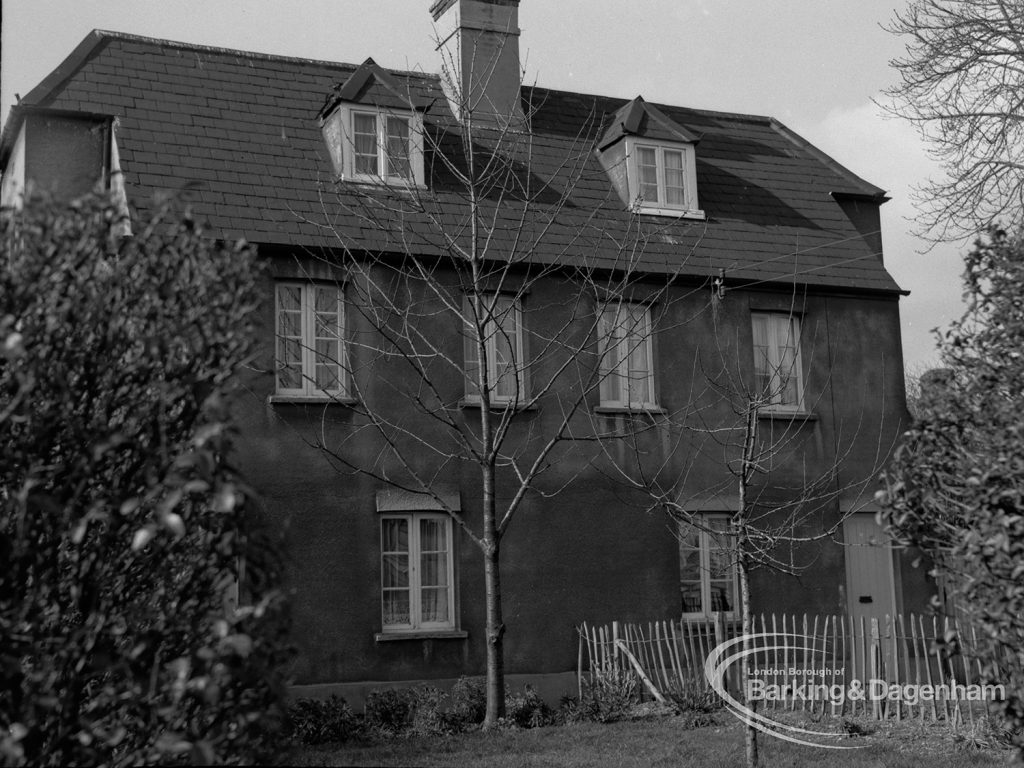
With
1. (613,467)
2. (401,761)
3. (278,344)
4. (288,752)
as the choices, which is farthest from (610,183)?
(288,752)

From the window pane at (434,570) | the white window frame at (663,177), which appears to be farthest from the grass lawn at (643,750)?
the white window frame at (663,177)

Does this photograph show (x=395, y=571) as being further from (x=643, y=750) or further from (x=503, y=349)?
(x=643, y=750)

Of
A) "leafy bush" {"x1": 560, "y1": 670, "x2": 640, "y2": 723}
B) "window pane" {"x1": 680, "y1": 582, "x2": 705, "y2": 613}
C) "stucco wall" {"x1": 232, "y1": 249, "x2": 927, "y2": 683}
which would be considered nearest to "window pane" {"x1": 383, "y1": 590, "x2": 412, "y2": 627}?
"stucco wall" {"x1": 232, "y1": 249, "x2": 927, "y2": 683}

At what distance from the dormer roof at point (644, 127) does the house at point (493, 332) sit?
0.21ft

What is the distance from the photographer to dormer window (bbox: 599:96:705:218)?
2098cm

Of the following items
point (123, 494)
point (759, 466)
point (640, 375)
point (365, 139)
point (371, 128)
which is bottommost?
point (123, 494)

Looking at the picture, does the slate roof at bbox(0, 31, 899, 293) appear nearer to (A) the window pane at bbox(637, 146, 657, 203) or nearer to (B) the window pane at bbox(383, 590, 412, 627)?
(A) the window pane at bbox(637, 146, 657, 203)

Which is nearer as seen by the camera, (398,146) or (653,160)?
(398,146)

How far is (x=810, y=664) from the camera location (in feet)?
59.2

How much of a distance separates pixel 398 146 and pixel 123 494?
1515 cm

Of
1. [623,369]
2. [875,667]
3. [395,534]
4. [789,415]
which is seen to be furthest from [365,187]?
[875,667]

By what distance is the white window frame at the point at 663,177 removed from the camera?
68.7ft

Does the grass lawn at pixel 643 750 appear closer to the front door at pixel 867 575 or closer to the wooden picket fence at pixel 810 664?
the wooden picket fence at pixel 810 664

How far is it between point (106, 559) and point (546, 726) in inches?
418
